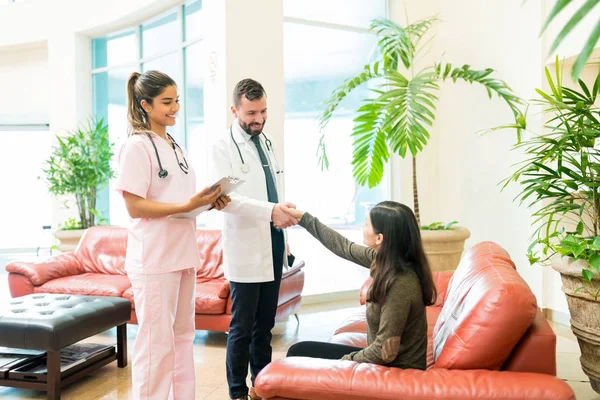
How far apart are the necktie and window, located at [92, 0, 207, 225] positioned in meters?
3.38

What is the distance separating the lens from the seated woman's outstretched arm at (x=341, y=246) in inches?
99.3

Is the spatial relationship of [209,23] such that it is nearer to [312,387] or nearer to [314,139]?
[314,139]

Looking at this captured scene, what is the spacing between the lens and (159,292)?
2281mm

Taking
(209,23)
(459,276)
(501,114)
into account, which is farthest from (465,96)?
(459,276)

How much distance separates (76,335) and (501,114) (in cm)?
416

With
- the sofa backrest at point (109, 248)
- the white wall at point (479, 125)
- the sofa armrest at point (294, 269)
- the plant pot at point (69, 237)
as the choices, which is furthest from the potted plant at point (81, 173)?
the white wall at point (479, 125)

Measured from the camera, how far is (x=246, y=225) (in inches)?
110

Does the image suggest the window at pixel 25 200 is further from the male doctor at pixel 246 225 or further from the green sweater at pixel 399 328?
the green sweater at pixel 399 328

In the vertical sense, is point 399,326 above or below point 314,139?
below

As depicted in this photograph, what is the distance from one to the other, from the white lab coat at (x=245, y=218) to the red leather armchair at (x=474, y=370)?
0.89m

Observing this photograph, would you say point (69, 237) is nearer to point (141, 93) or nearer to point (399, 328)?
point (141, 93)

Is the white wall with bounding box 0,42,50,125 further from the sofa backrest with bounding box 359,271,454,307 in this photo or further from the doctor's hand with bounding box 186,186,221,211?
the doctor's hand with bounding box 186,186,221,211

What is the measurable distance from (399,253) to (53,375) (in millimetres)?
2080

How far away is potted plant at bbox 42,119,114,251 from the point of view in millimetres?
6820
